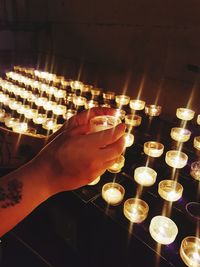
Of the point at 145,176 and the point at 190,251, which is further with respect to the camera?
the point at 145,176

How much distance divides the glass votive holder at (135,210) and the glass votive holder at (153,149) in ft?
1.52

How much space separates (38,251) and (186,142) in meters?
1.49

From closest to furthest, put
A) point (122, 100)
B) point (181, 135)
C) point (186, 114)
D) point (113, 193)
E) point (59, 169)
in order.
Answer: point (59, 169) < point (113, 193) < point (181, 135) < point (186, 114) < point (122, 100)

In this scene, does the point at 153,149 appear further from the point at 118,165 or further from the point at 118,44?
the point at 118,44

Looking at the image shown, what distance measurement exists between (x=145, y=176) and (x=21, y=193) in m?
0.98

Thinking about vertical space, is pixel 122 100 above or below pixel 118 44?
below

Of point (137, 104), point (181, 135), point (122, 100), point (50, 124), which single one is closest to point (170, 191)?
point (181, 135)

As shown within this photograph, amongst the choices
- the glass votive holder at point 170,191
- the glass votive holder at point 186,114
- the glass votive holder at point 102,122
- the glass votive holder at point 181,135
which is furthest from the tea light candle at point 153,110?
the glass votive holder at point 102,122

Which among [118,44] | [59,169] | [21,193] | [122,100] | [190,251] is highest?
[118,44]

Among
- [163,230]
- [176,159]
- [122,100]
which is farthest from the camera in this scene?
[122,100]

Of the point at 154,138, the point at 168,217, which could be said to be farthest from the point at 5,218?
the point at 154,138

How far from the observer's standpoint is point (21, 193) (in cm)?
116

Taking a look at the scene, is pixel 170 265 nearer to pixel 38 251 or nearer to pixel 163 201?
pixel 163 201

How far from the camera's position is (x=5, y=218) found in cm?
112
